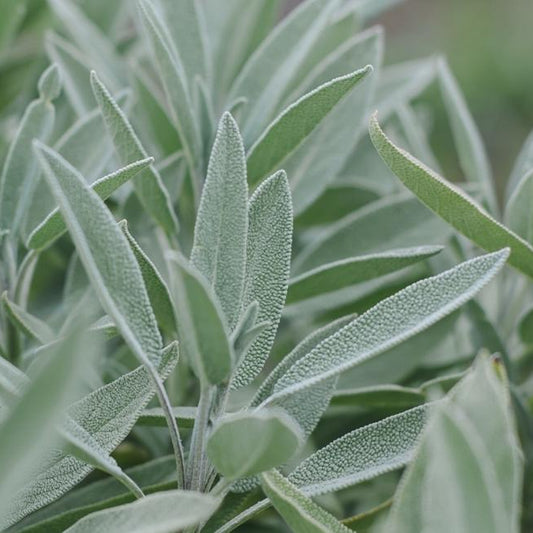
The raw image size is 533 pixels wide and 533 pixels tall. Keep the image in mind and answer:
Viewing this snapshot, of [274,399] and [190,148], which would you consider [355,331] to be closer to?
[274,399]

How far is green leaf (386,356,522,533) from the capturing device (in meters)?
0.31

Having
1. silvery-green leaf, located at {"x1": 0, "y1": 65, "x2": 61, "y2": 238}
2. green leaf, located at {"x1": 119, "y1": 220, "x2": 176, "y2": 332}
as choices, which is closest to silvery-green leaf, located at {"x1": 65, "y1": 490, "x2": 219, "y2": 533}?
green leaf, located at {"x1": 119, "y1": 220, "x2": 176, "y2": 332}

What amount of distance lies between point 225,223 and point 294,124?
4.7 inches

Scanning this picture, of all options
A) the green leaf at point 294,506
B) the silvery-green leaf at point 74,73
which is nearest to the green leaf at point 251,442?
the green leaf at point 294,506

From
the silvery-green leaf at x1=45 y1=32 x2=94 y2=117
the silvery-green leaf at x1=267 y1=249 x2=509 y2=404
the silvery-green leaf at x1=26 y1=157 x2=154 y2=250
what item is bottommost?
the silvery-green leaf at x1=267 y1=249 x2=509 y2=404

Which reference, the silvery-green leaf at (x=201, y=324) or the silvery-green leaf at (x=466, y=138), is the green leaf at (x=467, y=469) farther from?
the silvery-green leaf at (x=466, y=138)

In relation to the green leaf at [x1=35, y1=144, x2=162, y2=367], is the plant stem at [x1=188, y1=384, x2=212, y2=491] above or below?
below

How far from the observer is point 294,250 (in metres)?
0.83

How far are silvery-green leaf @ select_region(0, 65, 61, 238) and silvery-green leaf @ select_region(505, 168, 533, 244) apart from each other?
301mm

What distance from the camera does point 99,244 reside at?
0.39 metres

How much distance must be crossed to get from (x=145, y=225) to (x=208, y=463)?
0.99 feet

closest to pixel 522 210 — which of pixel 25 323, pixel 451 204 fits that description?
pixel 451 204

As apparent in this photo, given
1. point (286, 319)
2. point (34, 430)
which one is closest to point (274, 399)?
point (34, 430)

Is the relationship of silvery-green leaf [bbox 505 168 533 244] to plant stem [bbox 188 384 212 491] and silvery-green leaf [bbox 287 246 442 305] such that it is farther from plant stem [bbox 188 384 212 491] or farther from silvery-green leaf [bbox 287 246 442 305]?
plant stem [bbox 188 384 212 491]
